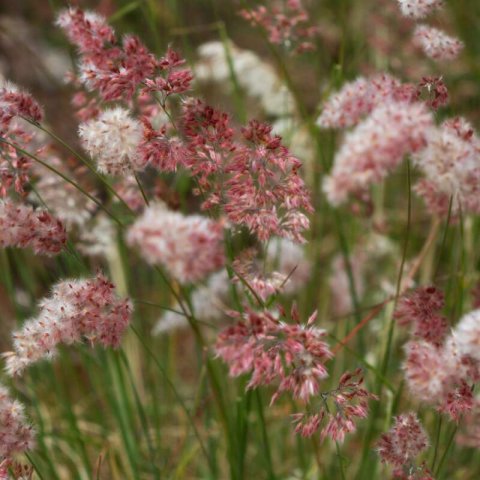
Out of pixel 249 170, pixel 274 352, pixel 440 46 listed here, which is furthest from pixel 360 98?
pixel 274 352

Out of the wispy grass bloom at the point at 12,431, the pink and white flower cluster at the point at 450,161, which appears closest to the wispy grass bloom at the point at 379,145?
the pink and white flower cluster at the point at 450,161

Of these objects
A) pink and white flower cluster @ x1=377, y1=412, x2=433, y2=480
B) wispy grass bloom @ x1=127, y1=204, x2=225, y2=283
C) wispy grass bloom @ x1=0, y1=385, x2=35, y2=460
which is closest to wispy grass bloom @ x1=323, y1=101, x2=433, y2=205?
wispy grass bloom @ x1=127, y1=204, x2=225, y2=283

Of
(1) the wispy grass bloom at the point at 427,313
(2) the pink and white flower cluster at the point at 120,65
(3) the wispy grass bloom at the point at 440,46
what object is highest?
(3) the wispy grass bloom at the point at 440,46

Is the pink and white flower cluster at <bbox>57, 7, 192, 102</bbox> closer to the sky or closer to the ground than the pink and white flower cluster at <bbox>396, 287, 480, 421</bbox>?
closer to the sky

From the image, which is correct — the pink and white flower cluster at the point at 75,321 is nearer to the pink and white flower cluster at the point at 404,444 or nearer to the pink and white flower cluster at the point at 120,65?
the pink and white flower cluster at the point at 120,65

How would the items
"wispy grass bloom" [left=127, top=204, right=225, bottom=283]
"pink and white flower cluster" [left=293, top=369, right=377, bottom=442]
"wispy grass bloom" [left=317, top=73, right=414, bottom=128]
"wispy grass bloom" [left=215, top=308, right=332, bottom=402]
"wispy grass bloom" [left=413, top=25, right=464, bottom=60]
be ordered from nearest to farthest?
"wispy grass bloom" [left=127, top=204, right=225, bottom=283] < "wispy grass bloom" [left=215, top=308, right=332, bottom=402] < "pink and white flower cluster" [left=293, top=369, right=377, bottom=442] < "wispy grass bloom" [left=317, top=73, right=414, bottom=128] < "wispy grass bloom" [left=413, top=25, right=464, bottom=60]

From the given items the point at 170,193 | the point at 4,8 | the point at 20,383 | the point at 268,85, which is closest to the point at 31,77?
the point at 4,8

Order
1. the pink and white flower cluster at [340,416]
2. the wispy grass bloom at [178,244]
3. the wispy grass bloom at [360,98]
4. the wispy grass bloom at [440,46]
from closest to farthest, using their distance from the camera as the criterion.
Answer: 1. the wispy grass bloom at [178,244]
2. the pink and white flower cluster at [340,416]
3. the wispy grass bloom at [360,98]
4. the wispy grass bloom at [440,46]

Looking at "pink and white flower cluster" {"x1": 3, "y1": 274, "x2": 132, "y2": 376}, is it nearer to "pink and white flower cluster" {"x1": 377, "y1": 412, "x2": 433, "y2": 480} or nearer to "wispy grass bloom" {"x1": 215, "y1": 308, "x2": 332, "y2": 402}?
"wispy grass bloom" {"x1": 215, "y1": 308, "x2": 332, "y2": 402}

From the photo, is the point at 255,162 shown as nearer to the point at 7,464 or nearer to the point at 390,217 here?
the point at 7,464
